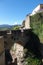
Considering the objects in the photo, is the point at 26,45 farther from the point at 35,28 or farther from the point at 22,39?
the point at 35,28

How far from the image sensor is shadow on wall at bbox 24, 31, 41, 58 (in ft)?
62.4

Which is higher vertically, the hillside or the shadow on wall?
the hillside

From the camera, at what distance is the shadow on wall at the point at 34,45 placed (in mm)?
19013

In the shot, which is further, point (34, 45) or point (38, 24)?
point (38, 24)

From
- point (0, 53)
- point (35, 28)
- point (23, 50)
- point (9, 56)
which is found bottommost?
point (9, 56)

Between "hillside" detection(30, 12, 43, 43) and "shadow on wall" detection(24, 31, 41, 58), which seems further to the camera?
"hillside" detection(30, 12, 43, 43)

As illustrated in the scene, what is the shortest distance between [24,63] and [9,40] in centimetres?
313

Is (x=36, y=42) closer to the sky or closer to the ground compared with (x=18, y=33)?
closer to the ground

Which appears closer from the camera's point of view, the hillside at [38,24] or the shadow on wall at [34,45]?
the shadow on wall at [34,45]

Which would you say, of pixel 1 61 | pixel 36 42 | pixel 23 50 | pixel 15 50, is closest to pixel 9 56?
pixel 15 50

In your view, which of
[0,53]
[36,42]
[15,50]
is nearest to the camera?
[0,53]

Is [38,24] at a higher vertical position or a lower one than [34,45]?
higher

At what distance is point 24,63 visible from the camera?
58.5 ft

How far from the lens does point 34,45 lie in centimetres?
1991
